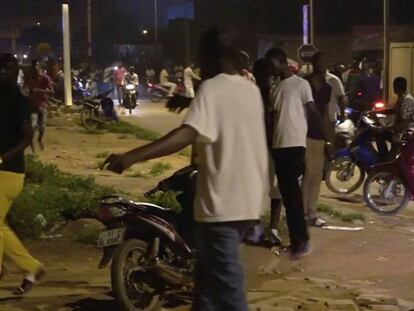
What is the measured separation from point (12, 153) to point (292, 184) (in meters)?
2.55

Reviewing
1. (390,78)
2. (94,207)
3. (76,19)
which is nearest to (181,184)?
(94,207)

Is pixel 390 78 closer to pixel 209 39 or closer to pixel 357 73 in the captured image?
pixel 357 73

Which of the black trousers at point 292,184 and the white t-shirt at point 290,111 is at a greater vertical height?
the white t-shirt at point 290,111

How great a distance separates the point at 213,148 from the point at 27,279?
2993 millimetres

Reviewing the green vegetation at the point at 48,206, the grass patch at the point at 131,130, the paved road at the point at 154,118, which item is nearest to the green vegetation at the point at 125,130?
the grass patch at the point at 131,130

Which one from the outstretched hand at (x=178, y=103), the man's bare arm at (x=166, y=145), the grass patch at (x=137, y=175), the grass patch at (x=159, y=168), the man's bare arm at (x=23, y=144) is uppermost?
the outstretched hand at (x=178, y=103)

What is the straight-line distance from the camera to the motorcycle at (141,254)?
6.37m

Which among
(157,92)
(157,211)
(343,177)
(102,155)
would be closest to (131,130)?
(102,155)

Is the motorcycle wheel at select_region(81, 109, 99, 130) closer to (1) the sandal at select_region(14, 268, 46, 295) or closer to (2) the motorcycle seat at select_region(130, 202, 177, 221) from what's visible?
(1) the sandal at select_region(14, 268, 46, 295)

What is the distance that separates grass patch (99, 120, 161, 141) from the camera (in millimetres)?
20552

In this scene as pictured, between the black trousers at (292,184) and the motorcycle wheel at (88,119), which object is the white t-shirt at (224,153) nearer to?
the black trousers at (292,184)

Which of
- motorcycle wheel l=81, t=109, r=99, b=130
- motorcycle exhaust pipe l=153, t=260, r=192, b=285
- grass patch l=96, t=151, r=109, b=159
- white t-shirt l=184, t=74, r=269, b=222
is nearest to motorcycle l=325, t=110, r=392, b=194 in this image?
grass patch l=96, t=151, r=109, b=159

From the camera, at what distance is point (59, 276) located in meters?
7.77

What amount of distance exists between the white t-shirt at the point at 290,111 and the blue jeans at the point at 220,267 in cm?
348
